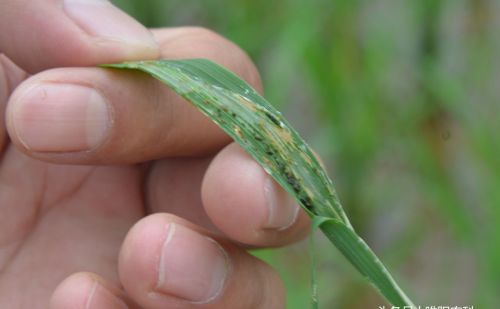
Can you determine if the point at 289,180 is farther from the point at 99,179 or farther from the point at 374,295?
the point at 374,295

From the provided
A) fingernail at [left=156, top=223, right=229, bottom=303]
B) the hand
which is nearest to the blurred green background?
the hand

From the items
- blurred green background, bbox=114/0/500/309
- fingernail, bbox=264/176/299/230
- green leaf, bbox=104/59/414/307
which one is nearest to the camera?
green leaf, bbox=104/59/414/307

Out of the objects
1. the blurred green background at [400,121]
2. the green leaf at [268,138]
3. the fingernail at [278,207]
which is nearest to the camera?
the green leaf at [268,138]

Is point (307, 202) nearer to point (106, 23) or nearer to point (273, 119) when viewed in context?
point (273, 119)

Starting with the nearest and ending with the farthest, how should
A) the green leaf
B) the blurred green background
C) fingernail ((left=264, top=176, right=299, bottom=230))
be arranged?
1. the green leaf
2. fingernail ((left=264, top=176, right=299, bottom=230))
3. the blurred green background

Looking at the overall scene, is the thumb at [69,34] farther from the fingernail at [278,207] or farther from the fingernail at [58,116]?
the fingernail at [278,207]

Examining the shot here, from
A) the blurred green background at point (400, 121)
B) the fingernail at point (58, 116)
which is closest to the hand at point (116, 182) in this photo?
the fingernail at point (58, 116)

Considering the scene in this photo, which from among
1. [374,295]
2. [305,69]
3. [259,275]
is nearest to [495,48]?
[305,69]

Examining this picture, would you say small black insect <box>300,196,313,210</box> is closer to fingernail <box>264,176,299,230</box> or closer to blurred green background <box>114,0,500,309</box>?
fingernail <box>264,176,299,230</box>
